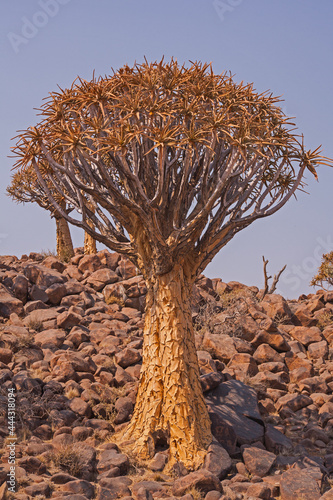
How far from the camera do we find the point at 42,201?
17.8 m

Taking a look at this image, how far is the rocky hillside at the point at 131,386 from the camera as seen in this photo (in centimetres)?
664

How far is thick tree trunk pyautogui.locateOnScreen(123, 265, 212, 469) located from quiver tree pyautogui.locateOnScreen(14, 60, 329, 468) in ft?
0.05

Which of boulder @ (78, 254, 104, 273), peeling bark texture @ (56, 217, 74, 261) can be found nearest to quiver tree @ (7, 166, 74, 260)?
peeling bark texture @ (56, 217, 74, 261)

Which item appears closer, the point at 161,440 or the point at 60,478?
the point at 60,478

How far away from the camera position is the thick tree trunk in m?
7.23

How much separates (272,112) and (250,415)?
499 centimetres

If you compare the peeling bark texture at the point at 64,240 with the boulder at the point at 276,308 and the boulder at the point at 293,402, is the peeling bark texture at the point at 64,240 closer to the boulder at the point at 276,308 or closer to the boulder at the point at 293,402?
the boulder at the point at 276,308

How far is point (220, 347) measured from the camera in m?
11.1

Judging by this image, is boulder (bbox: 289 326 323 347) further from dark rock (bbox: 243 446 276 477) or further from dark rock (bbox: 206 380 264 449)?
dark rock (bbox: 243 446 276 477)

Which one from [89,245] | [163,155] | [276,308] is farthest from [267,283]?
[163,155]

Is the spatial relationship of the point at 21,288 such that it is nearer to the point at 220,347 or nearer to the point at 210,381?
the point at 220,347

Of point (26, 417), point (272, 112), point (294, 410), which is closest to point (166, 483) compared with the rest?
point (26, 417)

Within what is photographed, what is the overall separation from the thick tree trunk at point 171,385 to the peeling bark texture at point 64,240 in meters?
10.9

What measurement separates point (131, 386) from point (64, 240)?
33.1 ft
